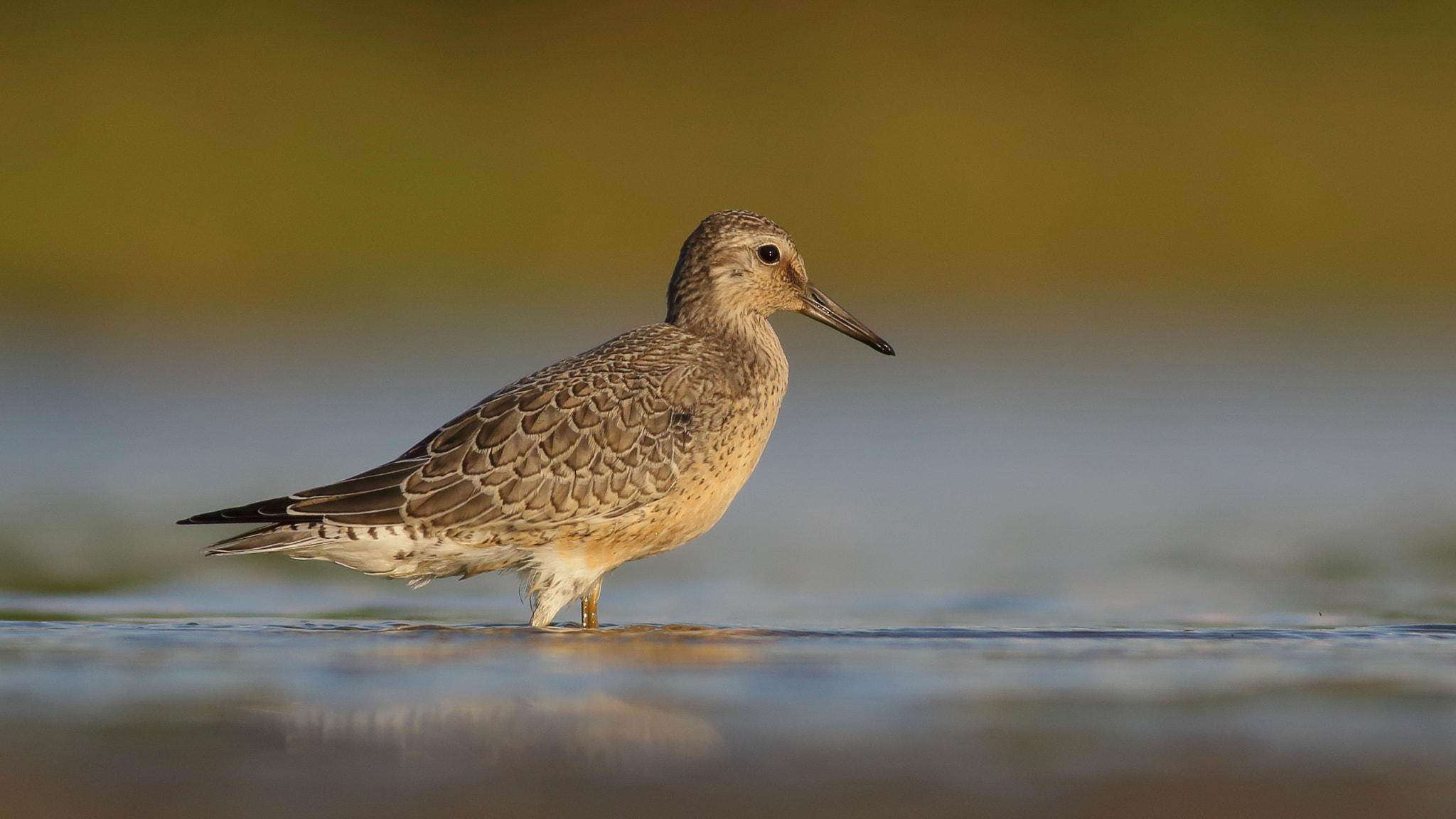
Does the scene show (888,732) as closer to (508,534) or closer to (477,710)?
(477,710)

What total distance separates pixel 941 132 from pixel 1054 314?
570cm

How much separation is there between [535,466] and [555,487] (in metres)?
0.13

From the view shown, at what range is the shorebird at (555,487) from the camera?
830cm

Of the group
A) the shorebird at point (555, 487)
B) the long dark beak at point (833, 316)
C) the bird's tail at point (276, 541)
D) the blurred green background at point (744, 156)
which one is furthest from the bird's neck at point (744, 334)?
the blurred green background at point (744, 156)

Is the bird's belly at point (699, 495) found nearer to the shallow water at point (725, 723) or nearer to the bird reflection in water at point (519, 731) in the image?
the shallow water at point (725, 723)

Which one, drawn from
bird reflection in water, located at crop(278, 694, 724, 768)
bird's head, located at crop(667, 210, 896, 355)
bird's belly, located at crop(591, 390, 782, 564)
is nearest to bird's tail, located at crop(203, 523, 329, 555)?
bird's belly, located at crop(591, 390, 782, 564)

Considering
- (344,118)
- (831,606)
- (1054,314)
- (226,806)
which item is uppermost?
(344,118)

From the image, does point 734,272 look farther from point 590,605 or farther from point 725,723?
point 725,723

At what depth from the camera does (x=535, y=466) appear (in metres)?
8.42

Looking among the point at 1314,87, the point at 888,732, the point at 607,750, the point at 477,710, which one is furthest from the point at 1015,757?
the point at 1314,87

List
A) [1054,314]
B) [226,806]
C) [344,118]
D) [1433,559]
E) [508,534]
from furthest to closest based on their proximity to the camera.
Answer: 1. [344,118]
2. [1054,314]
3. [1433,559]
4. [508,534]
5. [226,806]

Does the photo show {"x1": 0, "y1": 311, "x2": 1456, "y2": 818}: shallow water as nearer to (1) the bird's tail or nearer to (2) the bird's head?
(1) the bird's tail

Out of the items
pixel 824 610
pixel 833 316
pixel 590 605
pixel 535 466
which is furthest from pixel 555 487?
pixel 833 316

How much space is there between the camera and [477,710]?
602 cm
